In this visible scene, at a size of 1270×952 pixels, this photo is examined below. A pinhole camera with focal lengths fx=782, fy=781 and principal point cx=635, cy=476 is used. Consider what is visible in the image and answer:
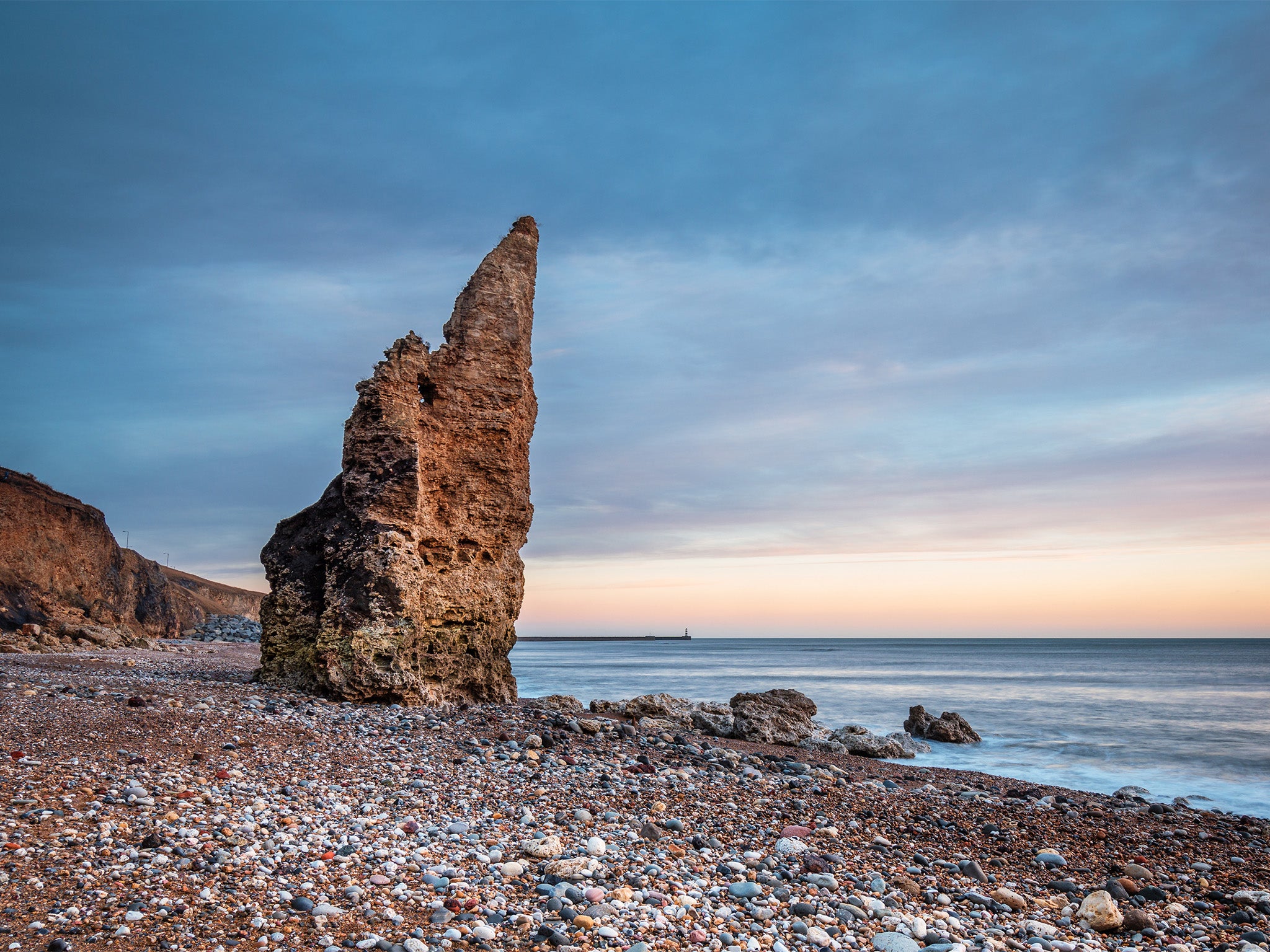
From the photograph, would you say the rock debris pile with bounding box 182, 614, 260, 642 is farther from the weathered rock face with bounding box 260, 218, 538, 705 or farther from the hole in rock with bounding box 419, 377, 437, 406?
the hole in rock with bounding box 419, 377, 437, 406

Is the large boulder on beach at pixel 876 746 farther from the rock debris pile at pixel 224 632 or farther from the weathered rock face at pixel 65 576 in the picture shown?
the rock debris pile at pixel 224 632

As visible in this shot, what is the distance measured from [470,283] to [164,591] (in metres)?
41.6

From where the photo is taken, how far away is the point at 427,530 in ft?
43.5

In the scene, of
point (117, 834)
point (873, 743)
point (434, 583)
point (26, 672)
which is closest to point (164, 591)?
point (26, 672)

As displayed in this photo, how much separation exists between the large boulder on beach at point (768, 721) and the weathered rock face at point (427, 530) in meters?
4.56

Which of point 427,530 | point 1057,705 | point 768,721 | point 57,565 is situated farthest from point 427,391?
point 57,565

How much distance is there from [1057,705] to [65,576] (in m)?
41.1

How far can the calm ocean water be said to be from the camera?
49.8ft

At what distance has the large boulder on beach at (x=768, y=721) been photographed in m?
14.9

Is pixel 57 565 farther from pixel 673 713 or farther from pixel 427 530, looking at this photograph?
pixel 673 713

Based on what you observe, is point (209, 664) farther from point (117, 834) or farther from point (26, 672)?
point (117, 834)

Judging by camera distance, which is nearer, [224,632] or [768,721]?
[768,721]

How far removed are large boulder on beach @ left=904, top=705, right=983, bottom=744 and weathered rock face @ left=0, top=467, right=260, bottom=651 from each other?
23712mm

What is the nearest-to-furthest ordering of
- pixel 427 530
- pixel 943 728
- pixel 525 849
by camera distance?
pixel 525 849, pixel 427 530, pixel 943 728
